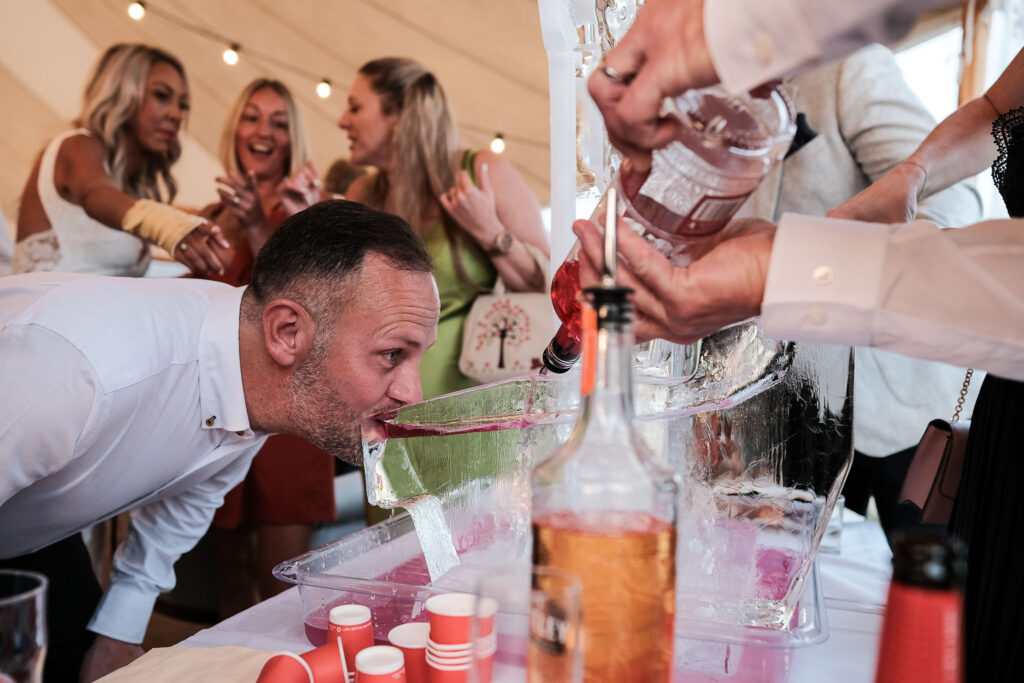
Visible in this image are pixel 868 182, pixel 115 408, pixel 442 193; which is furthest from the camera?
pixel 442 193

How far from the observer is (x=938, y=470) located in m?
0.95

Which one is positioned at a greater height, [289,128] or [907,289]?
[289,128]

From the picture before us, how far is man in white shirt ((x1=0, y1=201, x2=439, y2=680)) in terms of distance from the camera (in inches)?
42.5

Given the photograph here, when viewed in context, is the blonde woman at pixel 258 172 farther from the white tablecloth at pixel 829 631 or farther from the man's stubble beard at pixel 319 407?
the white tablecloth at pixel 829 631

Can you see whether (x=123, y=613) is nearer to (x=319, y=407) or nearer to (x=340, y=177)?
(x=319, y=407)

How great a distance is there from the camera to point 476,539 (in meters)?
0.91

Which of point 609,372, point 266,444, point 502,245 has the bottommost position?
point 266,444

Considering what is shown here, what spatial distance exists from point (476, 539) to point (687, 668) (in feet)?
0.90

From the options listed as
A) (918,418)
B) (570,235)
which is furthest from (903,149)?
(570,235)

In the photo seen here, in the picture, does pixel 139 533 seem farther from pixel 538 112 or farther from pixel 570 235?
pixel 538 112

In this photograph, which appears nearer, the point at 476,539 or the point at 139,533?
the point at 476,539

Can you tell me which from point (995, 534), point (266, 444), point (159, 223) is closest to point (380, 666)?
point (995, 534)

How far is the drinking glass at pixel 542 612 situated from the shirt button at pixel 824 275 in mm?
317

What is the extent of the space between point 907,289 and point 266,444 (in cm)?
213
